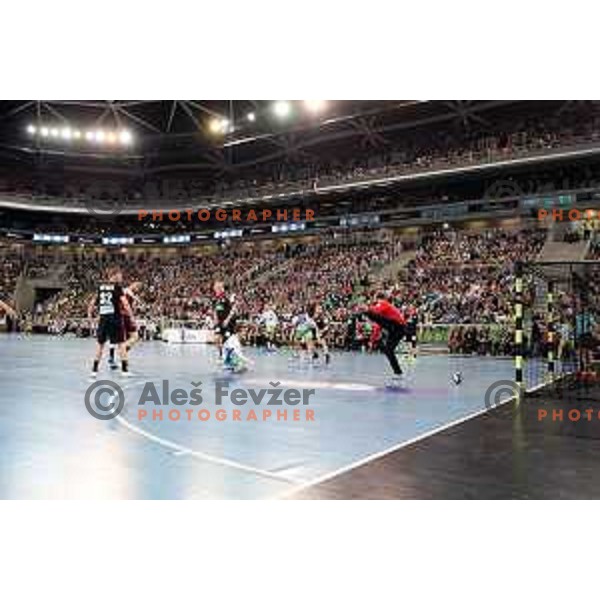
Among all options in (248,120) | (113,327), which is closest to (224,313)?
Result: (113,327)

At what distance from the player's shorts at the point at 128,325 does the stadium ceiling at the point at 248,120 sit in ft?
93.5

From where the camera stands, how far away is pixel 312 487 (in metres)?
4.58

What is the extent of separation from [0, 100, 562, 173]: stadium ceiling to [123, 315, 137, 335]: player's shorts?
2850 cm

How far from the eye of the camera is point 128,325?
43.5 feet

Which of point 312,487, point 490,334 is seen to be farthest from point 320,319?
point 312,487

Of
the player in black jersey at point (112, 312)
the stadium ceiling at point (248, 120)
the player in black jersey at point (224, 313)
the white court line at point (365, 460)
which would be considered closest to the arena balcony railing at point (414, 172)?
the stadium ceiling at point (248, 120)

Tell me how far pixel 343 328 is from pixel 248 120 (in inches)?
915

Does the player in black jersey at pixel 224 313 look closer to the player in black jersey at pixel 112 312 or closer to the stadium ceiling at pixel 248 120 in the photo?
the player in black jersey at pixel 112 312

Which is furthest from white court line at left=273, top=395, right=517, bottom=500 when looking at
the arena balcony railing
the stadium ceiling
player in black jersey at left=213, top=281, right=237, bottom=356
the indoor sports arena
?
the stadium ceiling

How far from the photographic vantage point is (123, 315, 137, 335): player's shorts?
42.7ft

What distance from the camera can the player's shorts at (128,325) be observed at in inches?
512

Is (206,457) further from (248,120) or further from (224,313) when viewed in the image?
(248,120)

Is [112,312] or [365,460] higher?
[112,312]
